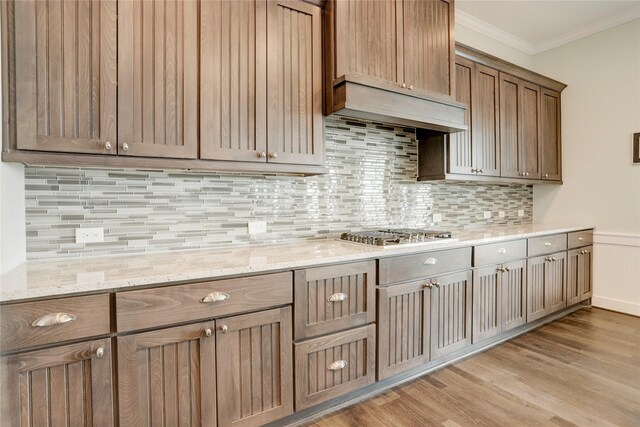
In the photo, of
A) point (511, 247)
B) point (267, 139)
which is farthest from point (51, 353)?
point (511, 247)

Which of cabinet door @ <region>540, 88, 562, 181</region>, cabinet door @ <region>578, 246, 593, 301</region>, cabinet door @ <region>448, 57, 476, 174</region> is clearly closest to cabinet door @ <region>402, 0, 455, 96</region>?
cabinet door @ <region>448, 57, 476, 174</region>

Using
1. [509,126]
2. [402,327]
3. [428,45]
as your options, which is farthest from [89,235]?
[509,126]

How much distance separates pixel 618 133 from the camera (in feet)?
11.2

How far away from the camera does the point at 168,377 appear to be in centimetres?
139

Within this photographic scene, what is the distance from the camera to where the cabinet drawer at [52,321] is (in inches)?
44.4

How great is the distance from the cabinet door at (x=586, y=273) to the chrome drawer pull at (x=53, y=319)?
13.7 feet

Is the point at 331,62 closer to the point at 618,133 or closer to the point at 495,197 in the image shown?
the point at 495,197

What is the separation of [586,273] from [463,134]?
2.13m

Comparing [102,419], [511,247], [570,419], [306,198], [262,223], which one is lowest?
[570,419]

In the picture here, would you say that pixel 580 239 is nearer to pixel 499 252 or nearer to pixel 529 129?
pixel 529 129

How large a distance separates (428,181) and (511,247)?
85 centimetres

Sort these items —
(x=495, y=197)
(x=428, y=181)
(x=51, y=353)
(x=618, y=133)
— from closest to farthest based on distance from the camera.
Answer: (x=51, y=353), (x=428, y=181), (x=618, y=133), (x=495, y=197)

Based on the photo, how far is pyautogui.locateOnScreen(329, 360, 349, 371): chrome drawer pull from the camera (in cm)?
180

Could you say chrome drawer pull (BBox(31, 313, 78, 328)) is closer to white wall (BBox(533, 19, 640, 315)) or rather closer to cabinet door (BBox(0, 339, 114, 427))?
cabinet door (BBox(0, 339, 114, 427))
